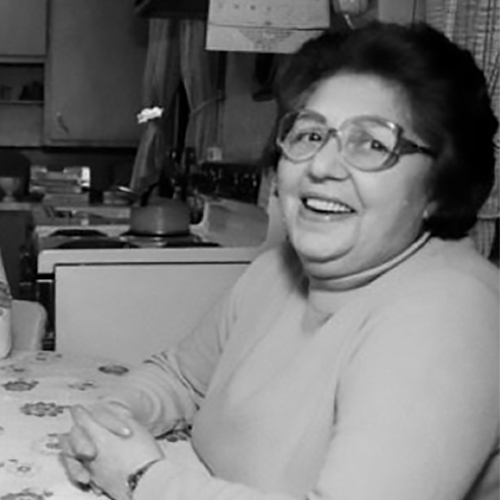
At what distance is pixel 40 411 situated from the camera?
1486mm

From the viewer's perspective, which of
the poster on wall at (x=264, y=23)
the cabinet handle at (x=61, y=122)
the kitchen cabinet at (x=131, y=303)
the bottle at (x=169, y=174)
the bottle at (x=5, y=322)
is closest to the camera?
the bottle at (x=5, y=322)

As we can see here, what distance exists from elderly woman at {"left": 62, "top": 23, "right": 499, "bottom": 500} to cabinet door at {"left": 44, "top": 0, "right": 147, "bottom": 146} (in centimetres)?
419

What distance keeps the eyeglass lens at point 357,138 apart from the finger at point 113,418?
42 centimetres

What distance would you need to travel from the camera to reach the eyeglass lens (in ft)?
3.59

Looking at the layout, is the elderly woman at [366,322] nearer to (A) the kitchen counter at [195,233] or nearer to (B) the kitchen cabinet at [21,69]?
→ (A) the kitchen counter at [195,233]

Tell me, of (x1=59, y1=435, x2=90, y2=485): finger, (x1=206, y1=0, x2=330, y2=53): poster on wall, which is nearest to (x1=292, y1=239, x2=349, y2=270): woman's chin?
(x1=59, y1=435, x2=90, y2=485): finger

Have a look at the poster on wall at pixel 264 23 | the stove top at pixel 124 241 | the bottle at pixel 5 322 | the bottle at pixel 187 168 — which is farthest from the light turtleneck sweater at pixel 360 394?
the bottle at pixel 187 168

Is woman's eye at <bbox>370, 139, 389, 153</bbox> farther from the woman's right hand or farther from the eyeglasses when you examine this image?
the woman's right hand

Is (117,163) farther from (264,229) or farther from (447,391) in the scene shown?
(447,391)

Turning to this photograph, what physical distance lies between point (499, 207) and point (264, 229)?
1390 millimetres

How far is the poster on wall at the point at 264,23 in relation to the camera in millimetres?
2312

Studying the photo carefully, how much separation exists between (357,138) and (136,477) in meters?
0.49

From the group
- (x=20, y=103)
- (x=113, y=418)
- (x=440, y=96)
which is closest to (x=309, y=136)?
(x=440, y=96)

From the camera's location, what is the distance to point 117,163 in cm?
554
